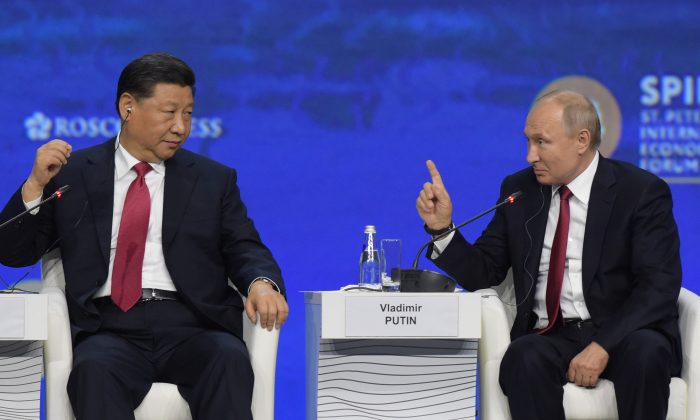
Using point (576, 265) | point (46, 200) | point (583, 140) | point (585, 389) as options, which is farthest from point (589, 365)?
point (46, 200)

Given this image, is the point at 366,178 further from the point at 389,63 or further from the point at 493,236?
the point at 493,236

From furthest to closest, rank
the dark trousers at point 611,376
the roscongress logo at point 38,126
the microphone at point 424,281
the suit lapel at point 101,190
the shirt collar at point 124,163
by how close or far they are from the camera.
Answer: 1. the roscongress logo at point 38,126
2. the shirt collar at point 124,163
3. the suit lapel at point 101,190
4. the microphone at point 424,281
5. the dark trousers at point 611,376

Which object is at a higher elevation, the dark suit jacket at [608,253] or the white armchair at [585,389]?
the dark suit jacket at [608,253]

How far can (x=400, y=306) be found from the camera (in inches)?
126

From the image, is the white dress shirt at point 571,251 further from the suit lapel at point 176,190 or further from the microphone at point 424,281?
the suit lapel at point 176,190

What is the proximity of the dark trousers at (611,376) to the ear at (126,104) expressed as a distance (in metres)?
1.31

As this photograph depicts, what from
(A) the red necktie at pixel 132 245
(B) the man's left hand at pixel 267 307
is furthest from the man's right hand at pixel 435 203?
(A) the red necktie at pixel 132 245

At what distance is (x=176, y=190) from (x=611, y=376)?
1376mm

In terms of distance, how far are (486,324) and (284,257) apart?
1542 millimetres

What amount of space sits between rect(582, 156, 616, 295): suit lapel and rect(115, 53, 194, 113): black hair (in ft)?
4.13

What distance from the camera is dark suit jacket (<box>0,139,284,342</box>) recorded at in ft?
11.0

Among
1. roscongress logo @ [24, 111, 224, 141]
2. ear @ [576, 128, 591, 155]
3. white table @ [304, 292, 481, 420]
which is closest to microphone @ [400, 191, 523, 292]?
white table @ [304, 292, 481, 420]

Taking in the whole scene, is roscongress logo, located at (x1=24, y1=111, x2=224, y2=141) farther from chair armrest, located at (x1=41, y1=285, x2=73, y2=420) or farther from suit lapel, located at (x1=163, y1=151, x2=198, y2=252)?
chair armrest, located at (x1=41, y1=285, x2=73, y2=420)

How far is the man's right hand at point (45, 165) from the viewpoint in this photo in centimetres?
324
